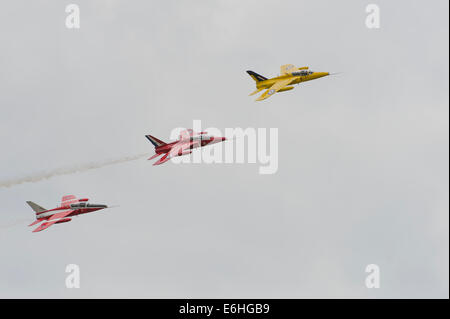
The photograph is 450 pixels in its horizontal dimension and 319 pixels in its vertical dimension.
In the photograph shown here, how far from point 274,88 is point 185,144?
19.3 metres

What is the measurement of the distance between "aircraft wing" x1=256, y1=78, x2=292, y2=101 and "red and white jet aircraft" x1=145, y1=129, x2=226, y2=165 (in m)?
10.9

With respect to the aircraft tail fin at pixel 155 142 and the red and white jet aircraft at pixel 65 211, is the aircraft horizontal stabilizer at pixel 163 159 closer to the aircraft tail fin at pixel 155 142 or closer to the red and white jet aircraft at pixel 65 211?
the aircraft tail fin at pixel 155 142

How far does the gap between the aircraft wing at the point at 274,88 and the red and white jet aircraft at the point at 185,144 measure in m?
10.9

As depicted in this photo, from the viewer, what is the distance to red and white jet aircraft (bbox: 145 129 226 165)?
405ft

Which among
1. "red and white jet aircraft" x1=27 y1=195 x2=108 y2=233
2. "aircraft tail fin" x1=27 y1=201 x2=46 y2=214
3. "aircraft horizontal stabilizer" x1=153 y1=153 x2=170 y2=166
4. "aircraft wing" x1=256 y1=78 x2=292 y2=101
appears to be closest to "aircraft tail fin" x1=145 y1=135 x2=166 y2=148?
"aircraft horizontal stabilizer" x1=153 y1=153 x2=170 y2=166

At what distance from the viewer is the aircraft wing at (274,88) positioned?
130375 mm

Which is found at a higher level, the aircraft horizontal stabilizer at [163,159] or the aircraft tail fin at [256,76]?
the aircraft tail fin at [256,76]

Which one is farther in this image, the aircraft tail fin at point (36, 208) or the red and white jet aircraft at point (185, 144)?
the aircraft tail fin at point (36, 208)

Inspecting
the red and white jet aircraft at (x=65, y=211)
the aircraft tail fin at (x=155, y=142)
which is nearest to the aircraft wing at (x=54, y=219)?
the red and white jet aircraft at (x=65, y=211)

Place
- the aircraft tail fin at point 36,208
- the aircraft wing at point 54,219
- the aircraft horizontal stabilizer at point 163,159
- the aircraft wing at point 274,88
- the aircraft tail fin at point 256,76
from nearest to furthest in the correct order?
the aircraft horizontal stabilizer at point 163,159 → the aircraft wing at point 54,219 → the aircraft tail fin at point 36,208 → the aircraft wing at point 274,88 → the aircraft tail fin at point 256,76

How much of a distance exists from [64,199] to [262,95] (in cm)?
3748

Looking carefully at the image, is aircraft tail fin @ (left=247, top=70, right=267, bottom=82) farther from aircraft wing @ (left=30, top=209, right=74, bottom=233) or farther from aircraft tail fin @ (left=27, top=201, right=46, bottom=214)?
aircraft tail fin @ (left=27, top=201, right=46, bottom=214)
